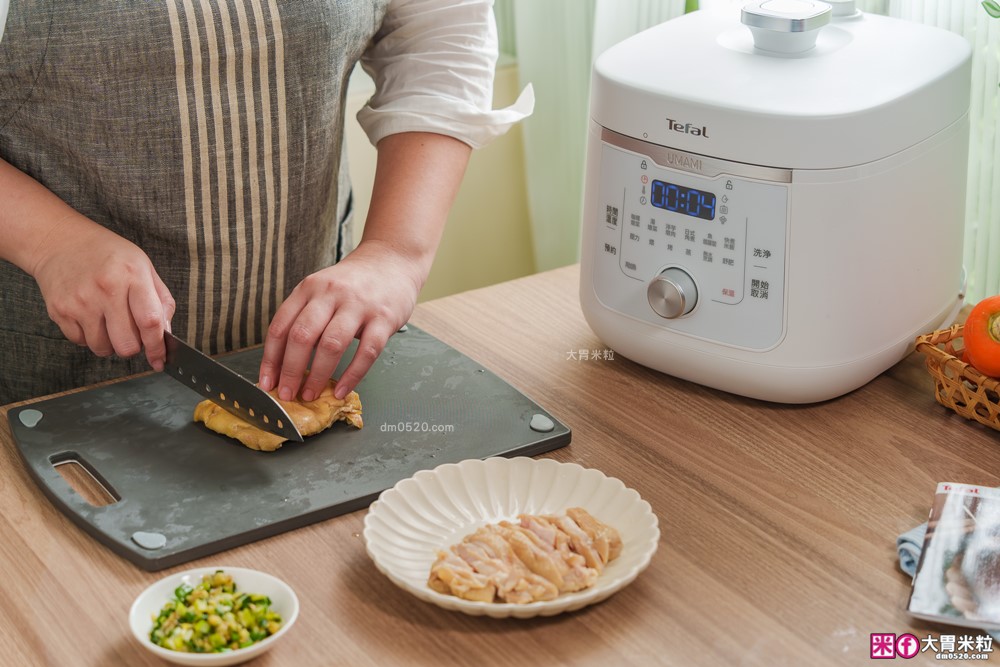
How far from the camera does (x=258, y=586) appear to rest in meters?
0.72

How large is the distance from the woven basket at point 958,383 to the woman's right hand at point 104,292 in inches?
26.7

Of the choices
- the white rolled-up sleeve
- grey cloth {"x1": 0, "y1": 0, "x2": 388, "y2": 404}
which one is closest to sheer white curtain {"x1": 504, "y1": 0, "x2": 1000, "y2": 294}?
the white rolled-up sleeve

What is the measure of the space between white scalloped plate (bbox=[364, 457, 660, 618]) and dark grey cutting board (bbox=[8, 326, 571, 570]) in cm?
4

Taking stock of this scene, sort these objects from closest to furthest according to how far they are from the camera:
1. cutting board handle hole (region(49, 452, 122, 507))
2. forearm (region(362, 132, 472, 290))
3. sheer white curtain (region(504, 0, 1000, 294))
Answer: cutting board handle hole (region(49, 452, 122, 507)) < forearm (region(362, 132, 472, 290)) < sheer white curtain (region(504, 0, 1000, 294))

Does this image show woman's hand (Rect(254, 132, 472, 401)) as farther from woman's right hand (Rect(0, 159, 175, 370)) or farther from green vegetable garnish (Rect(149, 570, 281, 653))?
green vegetable garnish (Rect(149, 570, 281, 653))

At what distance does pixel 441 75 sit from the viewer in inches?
45.6

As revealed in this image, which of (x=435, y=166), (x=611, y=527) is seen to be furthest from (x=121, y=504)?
(x=435, y=166)

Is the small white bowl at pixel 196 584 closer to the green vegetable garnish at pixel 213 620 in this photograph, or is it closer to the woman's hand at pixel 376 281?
the green vegetable garnish at pixel 213 620

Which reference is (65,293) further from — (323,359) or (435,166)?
(435,166)

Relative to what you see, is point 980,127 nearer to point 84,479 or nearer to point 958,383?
point 958,383

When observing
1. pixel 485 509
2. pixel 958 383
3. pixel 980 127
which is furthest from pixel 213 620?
pixel 980 127

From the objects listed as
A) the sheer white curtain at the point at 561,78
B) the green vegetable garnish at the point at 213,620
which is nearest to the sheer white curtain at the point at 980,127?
the sheer white curtain at the point at 561,78

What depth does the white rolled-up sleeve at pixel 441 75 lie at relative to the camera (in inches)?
45.1

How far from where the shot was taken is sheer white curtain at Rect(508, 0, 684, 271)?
1877mm
